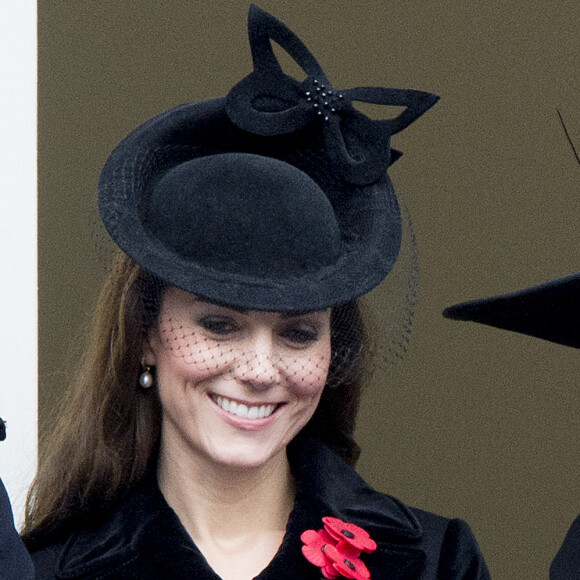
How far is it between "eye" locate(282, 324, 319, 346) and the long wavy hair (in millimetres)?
84

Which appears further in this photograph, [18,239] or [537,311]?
[18,239]

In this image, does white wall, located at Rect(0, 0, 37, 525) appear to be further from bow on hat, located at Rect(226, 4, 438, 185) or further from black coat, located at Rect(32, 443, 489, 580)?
bow on hat, located at Rect(226, 4, 438, 185)

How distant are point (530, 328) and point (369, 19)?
1.07m

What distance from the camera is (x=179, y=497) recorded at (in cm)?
192

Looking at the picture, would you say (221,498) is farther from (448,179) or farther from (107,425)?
(448,179)

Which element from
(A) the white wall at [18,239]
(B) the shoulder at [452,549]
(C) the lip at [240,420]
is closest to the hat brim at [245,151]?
(C) the lip at [240,420]

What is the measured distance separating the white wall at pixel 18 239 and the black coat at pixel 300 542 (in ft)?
1.92

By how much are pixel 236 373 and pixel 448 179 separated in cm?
93

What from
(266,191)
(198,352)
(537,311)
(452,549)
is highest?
(266,191)

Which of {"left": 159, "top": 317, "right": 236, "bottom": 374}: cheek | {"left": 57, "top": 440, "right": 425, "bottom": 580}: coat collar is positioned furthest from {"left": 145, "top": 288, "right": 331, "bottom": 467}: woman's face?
{"left": 57, "top": 440, "right": 425, "bottom": 580}: coat collar

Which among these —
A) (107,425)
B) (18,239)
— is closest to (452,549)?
(107,425)

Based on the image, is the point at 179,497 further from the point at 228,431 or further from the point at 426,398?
the point at 426,398

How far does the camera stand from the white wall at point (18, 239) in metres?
2.43

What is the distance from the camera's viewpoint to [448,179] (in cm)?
244
